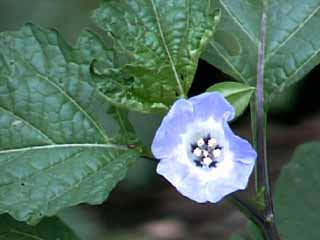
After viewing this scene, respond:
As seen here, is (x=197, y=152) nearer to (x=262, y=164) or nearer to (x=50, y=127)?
(x=262, y=164)

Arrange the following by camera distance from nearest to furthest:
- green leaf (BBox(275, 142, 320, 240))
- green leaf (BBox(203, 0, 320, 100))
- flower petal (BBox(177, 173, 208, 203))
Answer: flower petal (BBox(177, 173, 208, 203)) < green leaf (BBox(203, 0, 320, 100)) < green leaf (BBox(275, 142, 320, 240))

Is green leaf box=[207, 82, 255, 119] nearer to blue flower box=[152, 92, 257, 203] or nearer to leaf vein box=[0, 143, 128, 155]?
blue flower box=[152, 92, 257, 203]

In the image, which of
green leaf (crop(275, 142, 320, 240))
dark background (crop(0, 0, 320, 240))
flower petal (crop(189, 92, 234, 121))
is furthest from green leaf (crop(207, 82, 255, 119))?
dark background (crop(0, 0, 320, 240))

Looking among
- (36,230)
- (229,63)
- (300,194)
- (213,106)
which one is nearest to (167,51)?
(213,106)

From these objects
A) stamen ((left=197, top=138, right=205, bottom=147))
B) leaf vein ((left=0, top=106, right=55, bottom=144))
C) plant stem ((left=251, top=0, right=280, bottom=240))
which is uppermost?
leaf vein ((left=0, top=106, right=55, bottom=144))

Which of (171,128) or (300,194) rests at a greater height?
(171,128)

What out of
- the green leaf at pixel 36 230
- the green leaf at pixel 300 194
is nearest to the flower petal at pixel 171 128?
the green leaf at pixel 36 230
